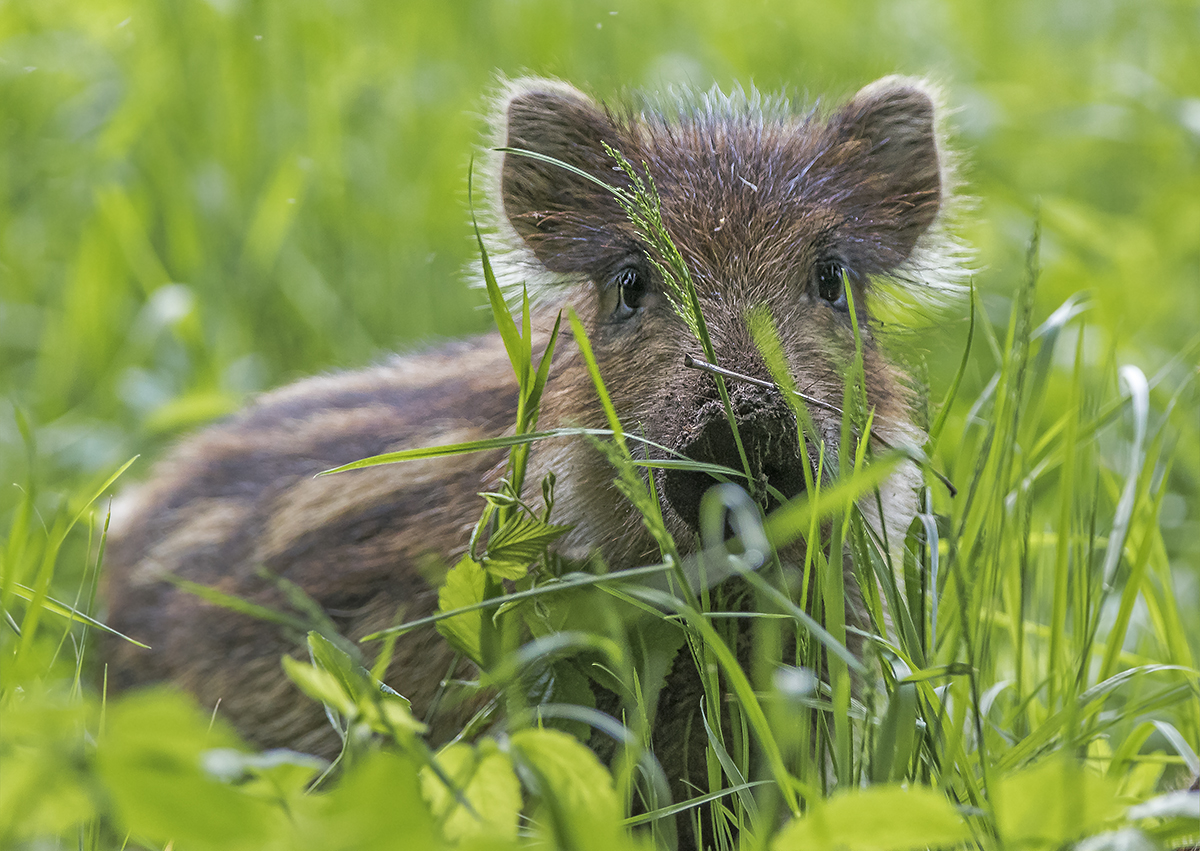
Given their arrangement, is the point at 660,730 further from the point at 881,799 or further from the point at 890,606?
the point at 881,799

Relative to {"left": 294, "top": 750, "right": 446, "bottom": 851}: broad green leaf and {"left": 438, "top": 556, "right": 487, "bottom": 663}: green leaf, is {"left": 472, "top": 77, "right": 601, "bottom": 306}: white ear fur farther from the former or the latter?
{"left": 294, "top": 750, "right": 446, "bottom": 851}: broad green leaf

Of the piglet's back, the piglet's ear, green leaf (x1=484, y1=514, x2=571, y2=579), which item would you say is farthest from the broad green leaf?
the piglet's ear

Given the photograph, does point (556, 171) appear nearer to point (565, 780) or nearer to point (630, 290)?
point (630, 290)

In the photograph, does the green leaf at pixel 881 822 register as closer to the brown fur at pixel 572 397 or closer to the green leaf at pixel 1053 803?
the green leaf at pixel 1053 803

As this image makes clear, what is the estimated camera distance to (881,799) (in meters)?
1.34

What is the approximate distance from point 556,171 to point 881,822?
233cm

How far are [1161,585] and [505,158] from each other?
213cm

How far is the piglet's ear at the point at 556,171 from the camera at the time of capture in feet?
10.1

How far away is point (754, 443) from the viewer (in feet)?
7.73

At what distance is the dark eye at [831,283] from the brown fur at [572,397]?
2 cm

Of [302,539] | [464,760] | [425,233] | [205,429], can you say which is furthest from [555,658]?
[425,233]

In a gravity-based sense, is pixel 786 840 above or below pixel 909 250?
below

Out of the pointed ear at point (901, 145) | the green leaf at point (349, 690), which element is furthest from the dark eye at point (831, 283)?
the green leaf at point (349, 690)

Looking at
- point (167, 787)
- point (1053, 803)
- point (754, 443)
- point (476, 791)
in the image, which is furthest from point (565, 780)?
point (754, 443)
